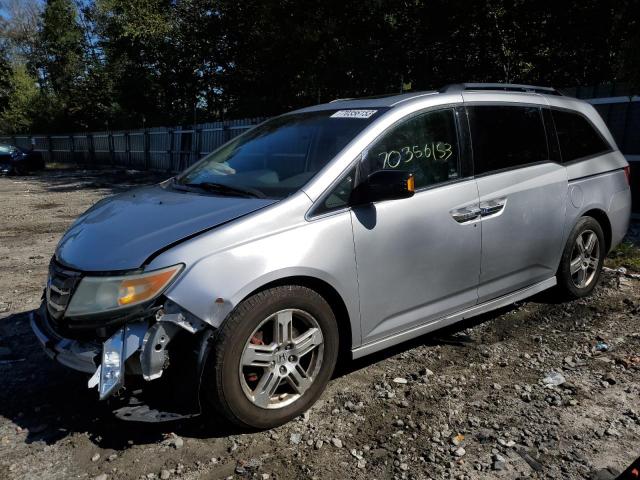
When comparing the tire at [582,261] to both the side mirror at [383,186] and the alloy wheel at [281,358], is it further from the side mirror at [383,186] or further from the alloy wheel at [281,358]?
the alloy wheel at [281,358]

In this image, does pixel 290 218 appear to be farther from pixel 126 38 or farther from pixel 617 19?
pixel 126 38

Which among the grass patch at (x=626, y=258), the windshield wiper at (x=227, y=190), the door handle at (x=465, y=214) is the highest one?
the windshield wiper at (x=227, y=190)

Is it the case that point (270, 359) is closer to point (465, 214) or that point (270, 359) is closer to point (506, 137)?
point (465, 214)

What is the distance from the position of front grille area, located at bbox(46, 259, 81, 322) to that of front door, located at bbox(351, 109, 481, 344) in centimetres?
152

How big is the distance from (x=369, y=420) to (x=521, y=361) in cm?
130

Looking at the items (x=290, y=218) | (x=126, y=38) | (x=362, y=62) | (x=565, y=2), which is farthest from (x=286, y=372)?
(x=126, y=38)

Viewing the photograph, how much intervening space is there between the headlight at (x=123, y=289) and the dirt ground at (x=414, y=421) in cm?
75

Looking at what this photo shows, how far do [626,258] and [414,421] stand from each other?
13.6 feet

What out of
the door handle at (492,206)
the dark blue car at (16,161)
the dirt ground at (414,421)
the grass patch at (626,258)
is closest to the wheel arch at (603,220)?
the dirt ground at (414,421)

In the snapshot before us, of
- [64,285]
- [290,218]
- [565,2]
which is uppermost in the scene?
[565,2]

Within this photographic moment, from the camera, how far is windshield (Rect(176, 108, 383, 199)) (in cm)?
334

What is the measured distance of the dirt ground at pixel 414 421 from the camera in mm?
2688

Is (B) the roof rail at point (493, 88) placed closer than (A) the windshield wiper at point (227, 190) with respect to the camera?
No

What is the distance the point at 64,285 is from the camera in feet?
9.67
